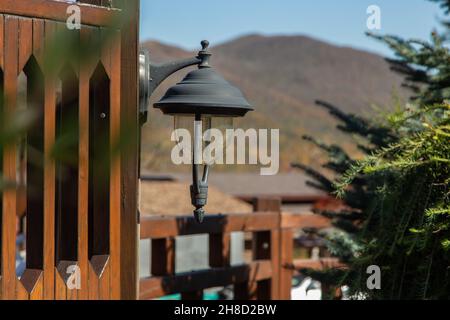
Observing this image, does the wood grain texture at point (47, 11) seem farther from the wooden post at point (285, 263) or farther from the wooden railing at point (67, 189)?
the wooden post at point (285, 263)

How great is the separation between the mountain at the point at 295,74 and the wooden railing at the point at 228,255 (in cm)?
5722

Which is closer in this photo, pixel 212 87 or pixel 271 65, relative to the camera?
pixel 212 87

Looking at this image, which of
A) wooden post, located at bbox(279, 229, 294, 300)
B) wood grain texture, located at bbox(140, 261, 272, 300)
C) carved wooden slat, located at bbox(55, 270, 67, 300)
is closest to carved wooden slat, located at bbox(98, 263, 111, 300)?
carved wooden slat, located at bbox(55, 270, 67, 300)

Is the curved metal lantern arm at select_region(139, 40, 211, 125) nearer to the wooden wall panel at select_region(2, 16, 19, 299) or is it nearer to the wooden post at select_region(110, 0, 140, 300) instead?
the wooden post at select_region(110, 0, 140, 300)

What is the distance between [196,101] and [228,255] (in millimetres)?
2218

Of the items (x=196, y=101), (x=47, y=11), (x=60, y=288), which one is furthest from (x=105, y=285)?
→ (x=47, y=11)

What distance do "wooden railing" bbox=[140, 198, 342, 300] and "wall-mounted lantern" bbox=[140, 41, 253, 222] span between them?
133 centimetres

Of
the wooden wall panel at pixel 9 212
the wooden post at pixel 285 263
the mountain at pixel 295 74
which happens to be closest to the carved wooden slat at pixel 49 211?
the wooden wall panel at pixel 9 212

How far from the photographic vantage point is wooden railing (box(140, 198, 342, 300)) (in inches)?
169

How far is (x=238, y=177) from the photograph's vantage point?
70.2 ft

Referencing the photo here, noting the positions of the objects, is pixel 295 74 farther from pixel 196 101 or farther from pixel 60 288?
pixel 60 288

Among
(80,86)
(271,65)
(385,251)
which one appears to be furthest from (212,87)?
(271,65)
